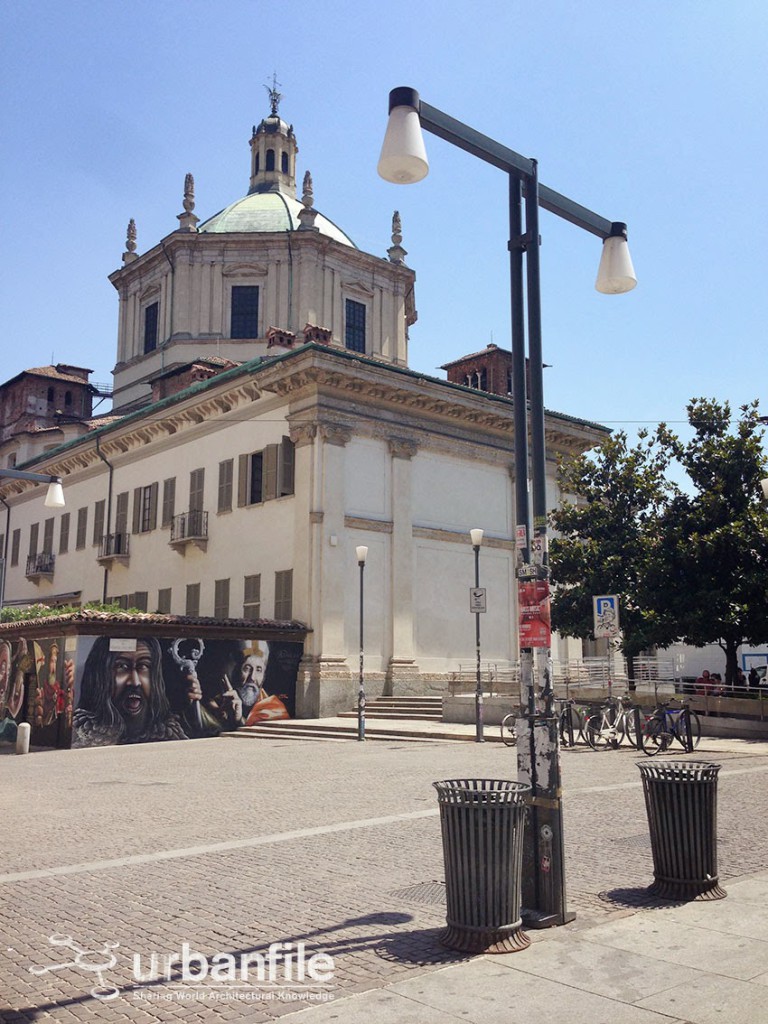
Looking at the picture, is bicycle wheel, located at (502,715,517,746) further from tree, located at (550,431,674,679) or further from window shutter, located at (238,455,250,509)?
window shutter, located at (238,455,250,509)

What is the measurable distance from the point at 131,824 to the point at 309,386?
20.5 meters

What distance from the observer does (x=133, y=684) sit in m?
25.2

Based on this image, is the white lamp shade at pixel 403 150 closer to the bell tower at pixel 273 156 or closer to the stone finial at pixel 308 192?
the stone finial at pixel 308 192

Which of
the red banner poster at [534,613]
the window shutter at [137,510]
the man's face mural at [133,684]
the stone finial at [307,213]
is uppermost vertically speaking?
the stone finial at [307,213]

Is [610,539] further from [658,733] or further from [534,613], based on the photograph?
[534,613]

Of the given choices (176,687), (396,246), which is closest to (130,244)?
(396,246)

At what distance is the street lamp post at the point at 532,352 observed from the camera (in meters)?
6.52

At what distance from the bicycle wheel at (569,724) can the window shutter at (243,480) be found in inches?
605

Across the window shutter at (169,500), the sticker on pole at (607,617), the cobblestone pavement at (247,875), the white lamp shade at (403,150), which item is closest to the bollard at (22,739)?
the cobblestone pavement at (247,875)

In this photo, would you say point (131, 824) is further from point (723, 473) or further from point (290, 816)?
point (723, 473)

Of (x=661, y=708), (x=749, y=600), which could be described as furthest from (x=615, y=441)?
(x=661, y=708)

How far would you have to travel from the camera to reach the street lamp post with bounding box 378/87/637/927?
652cm

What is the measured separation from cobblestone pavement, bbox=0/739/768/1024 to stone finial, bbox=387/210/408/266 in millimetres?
36747

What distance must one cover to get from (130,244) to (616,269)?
47983 millimetres
